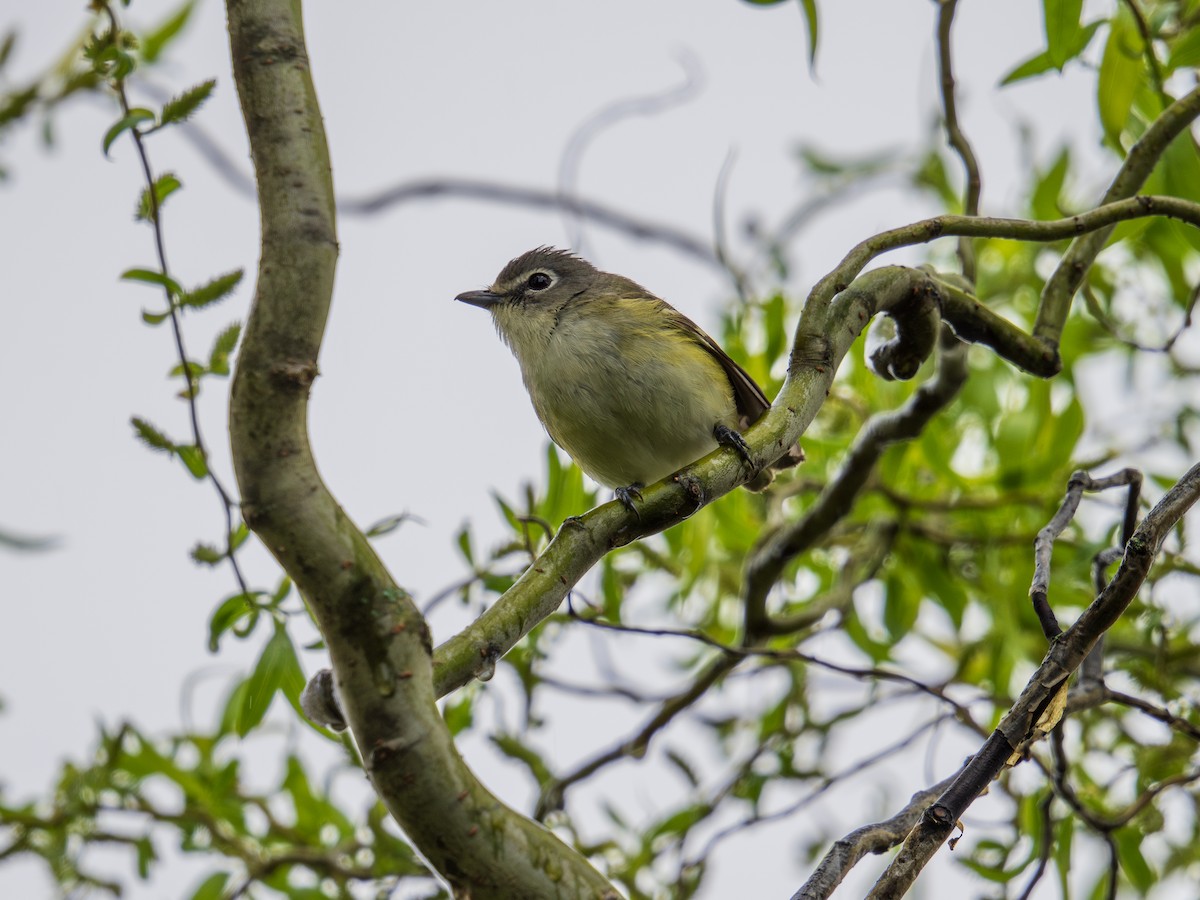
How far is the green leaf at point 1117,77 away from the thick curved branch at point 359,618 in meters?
2.25

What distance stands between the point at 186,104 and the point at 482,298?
2.45 metres

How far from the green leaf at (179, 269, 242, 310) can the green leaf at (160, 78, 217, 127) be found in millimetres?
312

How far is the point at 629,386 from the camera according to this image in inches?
154

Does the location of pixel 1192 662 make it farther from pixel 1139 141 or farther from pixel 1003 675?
pixel 1139 141

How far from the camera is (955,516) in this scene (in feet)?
14.8

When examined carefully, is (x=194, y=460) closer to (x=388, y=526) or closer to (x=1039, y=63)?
(x=388, y=526)

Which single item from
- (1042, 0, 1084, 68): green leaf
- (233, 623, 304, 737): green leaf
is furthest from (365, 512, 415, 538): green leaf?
(1042, 0, 1084, 68): green leaf

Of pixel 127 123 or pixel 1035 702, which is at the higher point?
pixel 127 123

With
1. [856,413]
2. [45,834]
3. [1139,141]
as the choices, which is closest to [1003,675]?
[856,413]

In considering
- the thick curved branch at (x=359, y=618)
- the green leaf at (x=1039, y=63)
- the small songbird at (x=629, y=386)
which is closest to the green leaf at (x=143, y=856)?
the small songbird at (x=629, y=386)

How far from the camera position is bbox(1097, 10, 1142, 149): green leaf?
3.02 m

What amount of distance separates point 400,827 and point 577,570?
0.55m

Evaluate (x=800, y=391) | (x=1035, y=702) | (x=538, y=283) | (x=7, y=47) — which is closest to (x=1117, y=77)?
(x=800, y=391)

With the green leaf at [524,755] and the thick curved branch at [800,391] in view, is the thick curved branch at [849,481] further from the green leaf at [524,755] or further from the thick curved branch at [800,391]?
the green leaf at [524,755]
